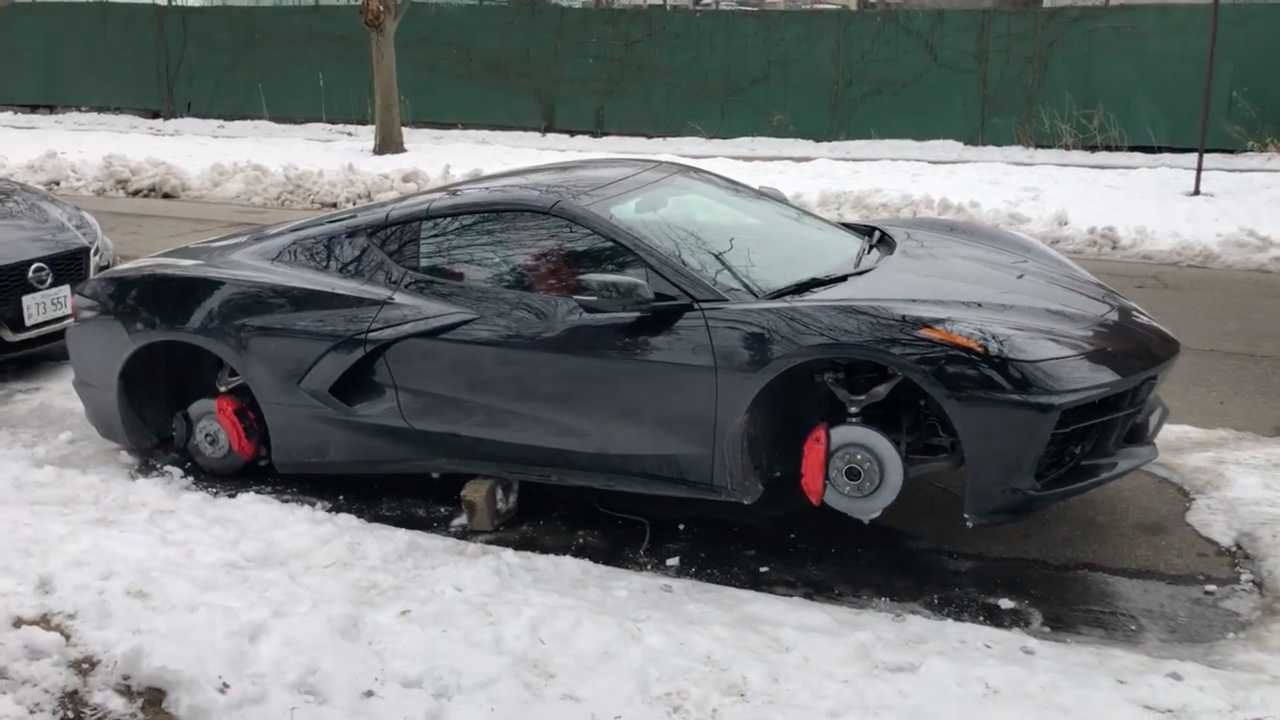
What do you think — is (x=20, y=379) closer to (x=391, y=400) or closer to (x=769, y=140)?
(x=391, y=400)

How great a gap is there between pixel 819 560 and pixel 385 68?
47.9 ft

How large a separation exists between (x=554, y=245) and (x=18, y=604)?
2.22 metres

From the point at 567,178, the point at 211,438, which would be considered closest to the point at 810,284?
the point at 567,178

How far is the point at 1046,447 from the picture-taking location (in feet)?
12.9

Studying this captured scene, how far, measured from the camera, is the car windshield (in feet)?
14.7

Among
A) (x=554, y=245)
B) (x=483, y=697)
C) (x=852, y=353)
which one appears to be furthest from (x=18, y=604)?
(x=852, y=353)

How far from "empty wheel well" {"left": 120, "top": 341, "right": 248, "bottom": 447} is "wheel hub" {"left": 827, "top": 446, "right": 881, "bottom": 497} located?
2.87m

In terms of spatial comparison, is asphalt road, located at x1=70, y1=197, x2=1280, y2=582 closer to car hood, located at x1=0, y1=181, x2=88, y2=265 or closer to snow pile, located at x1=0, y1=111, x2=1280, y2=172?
car hood, located at x1=0, y1=181, x2=88, y2=265

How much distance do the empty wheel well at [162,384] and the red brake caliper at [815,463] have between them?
2.76 m

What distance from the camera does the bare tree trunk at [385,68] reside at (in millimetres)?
17109

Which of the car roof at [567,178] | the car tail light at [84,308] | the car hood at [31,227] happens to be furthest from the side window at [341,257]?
the car hood at [31,227]

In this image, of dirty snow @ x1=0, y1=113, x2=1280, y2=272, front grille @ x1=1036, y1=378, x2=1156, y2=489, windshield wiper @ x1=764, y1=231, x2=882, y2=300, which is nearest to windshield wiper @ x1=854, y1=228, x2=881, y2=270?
windshield wiper @ x1=764, y1=231, x2=882, y2=300

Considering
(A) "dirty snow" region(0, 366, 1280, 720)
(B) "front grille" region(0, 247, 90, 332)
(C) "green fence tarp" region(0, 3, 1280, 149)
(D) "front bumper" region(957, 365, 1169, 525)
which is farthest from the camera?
(C) "green fence tarp" region(0, 3, 1280, 149)

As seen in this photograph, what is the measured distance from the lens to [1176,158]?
1645cm
